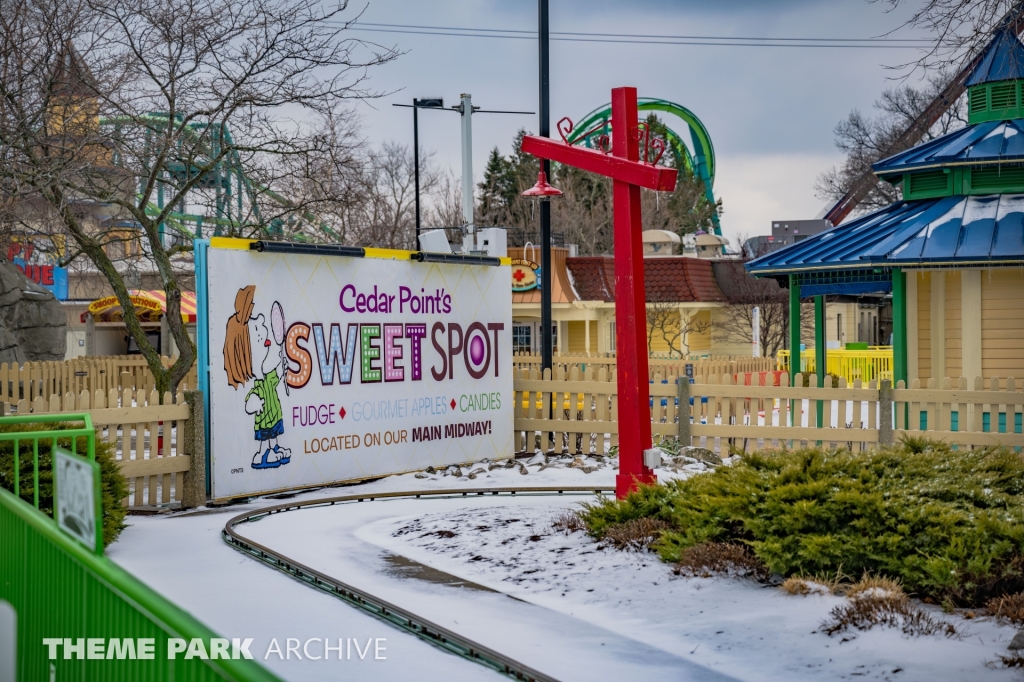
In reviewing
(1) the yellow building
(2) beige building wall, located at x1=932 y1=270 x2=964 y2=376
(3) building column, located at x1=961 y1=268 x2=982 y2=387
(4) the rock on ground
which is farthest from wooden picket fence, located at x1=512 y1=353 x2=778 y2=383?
(4) the rock on ground

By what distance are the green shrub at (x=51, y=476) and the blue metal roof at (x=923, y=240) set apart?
11.6 m

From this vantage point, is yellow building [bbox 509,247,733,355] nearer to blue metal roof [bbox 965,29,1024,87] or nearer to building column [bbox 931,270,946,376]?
blue metal roof [bbox 965,29,1024,87]

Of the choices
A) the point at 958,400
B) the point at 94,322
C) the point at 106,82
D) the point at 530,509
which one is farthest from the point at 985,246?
the point at 94,322

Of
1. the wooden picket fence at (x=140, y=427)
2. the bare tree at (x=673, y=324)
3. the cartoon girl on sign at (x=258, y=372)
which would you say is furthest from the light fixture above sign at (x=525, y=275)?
the wooden picket fence at (x=140, y=427)

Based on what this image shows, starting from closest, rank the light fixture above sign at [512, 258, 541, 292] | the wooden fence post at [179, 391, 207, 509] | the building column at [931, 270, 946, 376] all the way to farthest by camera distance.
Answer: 1. the wooden fence post at [179, 391, 207, 509]
2. the building column at [931, 270, 946, 376]
3. the light fixture above sign at [512, 258, 541, 292]

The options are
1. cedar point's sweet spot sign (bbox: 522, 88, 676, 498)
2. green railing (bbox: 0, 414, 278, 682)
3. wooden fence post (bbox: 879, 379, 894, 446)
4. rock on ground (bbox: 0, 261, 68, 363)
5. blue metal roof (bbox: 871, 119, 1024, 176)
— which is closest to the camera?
green railing (bbox: 0, 414, 278, 682)

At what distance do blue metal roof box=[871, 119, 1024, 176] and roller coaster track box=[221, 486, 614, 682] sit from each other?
903 centimetres

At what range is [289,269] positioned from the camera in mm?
12188

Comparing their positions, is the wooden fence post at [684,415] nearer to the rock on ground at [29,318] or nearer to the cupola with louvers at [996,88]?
the cupola with louvers at [996,88]

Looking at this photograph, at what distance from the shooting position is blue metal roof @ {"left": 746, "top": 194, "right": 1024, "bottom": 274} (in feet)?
50.0

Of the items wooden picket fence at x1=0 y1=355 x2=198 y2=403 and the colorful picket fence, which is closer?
wooden picket fence at x1=0 y1=355 x2=198 y2=403

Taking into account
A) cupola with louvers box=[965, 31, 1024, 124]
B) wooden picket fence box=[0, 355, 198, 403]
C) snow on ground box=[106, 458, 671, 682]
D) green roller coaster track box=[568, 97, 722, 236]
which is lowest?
snow on ground box=[106, 458, 671, 682]

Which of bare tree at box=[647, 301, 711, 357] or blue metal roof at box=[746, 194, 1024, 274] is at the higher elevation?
blue metal roof at box=[746, 194, 1024, 274]

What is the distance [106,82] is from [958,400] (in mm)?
13794
